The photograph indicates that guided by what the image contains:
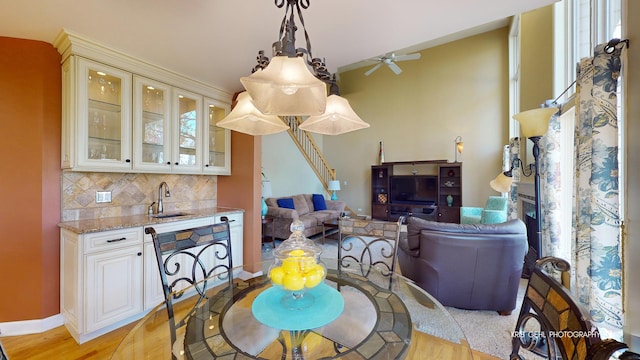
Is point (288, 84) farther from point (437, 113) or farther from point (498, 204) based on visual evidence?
point (437, 113)

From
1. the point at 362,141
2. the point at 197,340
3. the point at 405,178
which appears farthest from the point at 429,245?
the point at 362,141

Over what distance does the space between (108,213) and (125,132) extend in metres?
0.84

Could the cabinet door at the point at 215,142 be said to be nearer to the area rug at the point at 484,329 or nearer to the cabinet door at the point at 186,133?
the cabinet door at the point at 186,133

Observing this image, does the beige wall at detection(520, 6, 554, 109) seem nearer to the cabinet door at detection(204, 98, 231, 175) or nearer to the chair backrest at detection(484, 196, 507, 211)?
the chair backrest at detection(484, 196, 507, 211)

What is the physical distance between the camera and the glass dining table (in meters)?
1.04

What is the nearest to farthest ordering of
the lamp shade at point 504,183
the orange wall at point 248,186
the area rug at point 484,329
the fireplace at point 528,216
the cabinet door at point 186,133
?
1. the area rug at point 484,329
2. the cabinet door at point 186,133
3. the lamp shade at point 504,183
4. the orange wall at point 248,186
5. the fireplace at point 528,216

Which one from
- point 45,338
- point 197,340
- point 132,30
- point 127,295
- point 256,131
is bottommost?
point 45,338

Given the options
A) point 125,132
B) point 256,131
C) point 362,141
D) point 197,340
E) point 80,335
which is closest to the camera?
point 197,340

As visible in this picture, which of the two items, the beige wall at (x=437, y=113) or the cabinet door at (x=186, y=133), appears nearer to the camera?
the cabinet door at (x=186, y=133)

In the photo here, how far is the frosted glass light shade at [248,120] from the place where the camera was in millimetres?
1466

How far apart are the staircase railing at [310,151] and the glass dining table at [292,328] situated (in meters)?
5.46

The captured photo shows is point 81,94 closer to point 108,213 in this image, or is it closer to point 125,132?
point 125,132

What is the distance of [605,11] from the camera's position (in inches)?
81.5

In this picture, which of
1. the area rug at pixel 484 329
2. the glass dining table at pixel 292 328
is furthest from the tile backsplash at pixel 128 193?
the area rug at pixel 484 329
